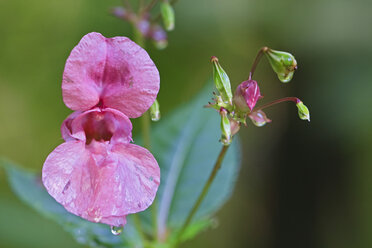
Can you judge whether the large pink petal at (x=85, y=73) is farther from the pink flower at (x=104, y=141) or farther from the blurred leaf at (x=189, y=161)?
the blurred leaf at (x=189, y=161)

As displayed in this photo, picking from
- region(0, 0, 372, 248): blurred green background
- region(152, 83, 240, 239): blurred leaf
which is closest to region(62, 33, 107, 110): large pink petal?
region(152, 83, 240, 239): blurred leaf

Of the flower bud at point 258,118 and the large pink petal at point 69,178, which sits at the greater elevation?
the flower bud at point 258,118

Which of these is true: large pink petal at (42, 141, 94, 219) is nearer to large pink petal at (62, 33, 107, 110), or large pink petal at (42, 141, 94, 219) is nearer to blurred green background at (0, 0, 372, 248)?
large pink petal at (62, 33, 107, 110)

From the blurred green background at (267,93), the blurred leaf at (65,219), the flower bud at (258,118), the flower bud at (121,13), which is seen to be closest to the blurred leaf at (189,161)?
the blurred leaf at (65,219)

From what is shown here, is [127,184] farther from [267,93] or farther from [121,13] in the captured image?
[267,93]

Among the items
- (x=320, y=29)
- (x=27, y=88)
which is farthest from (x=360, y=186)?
(x=27, y=88)

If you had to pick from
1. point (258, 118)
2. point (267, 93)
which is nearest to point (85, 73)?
point (258, 118)
